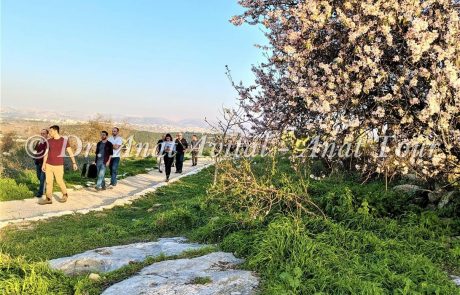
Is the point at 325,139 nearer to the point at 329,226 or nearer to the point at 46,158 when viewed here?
the point at 329,226

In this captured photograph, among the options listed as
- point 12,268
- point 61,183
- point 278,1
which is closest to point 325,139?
point 278,1

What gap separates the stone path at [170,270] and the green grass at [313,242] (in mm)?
257

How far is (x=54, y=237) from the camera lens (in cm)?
920

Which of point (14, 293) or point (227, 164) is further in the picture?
point (227, 164)

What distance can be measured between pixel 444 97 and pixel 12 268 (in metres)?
6.79

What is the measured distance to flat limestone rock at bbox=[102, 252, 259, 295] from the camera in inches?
204

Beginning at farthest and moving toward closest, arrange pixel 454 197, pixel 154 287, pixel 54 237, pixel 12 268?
pixel 54 237
pixel 454 197
pixel 12 268
pixel 154 287

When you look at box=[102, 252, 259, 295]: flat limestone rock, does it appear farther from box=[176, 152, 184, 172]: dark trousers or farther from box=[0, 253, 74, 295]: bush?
box=[176, 152, 184, 172]: dark trousers

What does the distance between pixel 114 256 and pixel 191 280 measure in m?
1.93

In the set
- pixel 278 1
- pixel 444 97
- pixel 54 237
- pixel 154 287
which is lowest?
pixel 54 237

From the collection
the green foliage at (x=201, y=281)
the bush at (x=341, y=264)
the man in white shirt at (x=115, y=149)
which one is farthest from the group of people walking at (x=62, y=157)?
the green foliage at (x=201, y=281)

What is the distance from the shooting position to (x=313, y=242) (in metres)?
6.23

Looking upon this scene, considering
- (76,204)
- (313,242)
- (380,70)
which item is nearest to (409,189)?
(380,70)

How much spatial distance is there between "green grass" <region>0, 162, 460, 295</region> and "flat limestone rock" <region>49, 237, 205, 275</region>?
0.37m
